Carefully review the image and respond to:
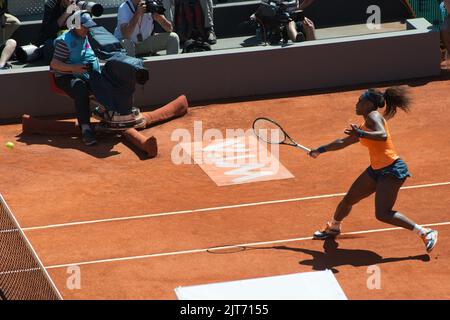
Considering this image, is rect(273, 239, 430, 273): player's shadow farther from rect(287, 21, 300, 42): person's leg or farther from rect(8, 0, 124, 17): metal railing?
rect(8, 0, 124, 17): metal railing

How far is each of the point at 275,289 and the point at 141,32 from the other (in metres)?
8.16

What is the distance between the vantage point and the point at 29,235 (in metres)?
13.3

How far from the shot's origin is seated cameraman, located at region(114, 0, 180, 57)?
18.2 m

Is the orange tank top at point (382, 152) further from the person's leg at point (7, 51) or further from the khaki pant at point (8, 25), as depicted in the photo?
the khaki pant at point (8, 25)

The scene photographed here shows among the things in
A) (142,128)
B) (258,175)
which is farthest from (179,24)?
(258,175)

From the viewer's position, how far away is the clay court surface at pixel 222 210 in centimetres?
1193

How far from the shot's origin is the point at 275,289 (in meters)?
11.4

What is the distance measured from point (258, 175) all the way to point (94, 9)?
A: 4064 mm

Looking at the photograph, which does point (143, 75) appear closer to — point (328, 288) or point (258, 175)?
point (258, 175)

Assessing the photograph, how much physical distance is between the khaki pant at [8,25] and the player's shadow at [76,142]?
10.6 ft

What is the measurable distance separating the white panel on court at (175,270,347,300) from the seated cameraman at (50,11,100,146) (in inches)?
220
